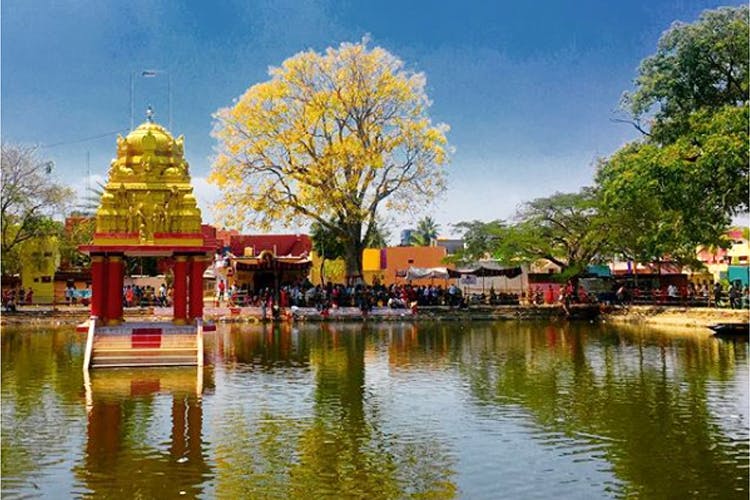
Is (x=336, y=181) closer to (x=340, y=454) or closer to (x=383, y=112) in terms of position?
(x=383, y=112)

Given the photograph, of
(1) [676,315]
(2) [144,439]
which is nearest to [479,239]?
(1) [676,315]

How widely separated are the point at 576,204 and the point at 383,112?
36.4 ft

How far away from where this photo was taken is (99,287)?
20.6 m

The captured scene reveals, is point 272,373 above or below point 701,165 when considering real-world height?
below

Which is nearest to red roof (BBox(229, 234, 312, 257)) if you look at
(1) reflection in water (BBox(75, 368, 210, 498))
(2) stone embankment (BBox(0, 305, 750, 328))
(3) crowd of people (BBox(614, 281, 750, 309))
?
(2) stone embankment (BBox(0, 305, 750, 328))

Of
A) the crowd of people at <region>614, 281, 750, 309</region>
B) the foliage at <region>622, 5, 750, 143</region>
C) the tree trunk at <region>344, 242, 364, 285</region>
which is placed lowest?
the crowd of people at <region>614, 281, 750, 309</region>

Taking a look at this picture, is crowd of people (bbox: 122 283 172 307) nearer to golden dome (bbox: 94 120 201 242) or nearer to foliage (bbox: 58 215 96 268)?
foliage (bbox: 58 215 96 268)

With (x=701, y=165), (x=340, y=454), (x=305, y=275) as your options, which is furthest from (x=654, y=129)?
(x=340, y=454)

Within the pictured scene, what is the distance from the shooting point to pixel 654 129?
103ft

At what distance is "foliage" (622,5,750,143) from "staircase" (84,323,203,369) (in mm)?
19948

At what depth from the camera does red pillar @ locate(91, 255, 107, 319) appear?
2045 cm

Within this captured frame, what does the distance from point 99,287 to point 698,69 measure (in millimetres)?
22169

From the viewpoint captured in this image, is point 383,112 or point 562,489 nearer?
point 562,489

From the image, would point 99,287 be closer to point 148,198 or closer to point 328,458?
point 148,198
